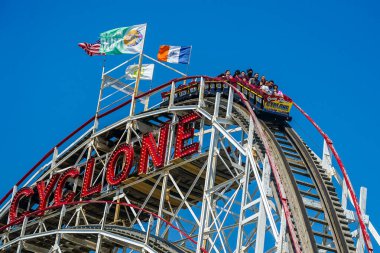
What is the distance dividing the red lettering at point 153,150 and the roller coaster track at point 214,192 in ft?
1.30

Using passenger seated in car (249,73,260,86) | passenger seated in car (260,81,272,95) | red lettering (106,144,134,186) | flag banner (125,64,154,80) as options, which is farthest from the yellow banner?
flag banner (125,64,154,80)

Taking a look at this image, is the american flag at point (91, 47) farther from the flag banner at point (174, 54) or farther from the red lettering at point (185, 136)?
the red lettering at point (185, 136)

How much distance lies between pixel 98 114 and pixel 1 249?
735cm

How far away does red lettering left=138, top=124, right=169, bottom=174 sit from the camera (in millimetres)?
39750

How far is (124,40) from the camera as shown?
4684 cm

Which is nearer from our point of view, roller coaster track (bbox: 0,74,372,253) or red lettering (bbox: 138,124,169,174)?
roller coaster track (bbox: 0,74,372,253)

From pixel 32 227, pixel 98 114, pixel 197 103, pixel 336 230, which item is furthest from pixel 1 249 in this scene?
pixel 336 230

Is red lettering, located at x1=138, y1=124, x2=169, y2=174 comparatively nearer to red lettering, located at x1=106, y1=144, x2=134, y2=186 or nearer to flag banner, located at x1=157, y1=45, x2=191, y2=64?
red lettering, located at x1=106, y1=144, x2=134, y2=186

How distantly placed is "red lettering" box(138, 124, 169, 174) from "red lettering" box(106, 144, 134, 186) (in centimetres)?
65

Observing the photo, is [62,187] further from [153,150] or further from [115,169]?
[153,150]

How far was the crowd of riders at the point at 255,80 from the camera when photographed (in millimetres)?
38109

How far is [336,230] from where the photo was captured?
101 feet

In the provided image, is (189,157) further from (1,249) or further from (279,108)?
(1,249)

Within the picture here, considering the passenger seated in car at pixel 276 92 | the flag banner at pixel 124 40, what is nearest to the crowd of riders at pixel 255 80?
the passenger seated in car at pixel 276 92
